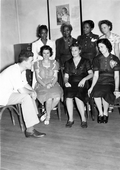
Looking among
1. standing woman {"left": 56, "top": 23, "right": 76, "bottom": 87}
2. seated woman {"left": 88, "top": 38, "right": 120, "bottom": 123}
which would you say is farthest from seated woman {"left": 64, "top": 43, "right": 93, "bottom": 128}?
standing woman {"left": 56, "top": 23, "right": 76, "bottom": 87}

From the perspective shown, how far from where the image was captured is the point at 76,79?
3209 millimetres

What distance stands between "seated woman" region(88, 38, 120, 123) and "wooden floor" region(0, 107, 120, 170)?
0.30 meters

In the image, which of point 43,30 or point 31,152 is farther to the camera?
point 43,30

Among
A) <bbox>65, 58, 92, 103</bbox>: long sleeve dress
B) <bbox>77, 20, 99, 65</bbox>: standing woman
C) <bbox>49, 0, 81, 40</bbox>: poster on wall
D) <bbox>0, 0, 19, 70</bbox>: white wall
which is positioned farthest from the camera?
<bbox>0, 0, 19, 70</bbox>: white wall

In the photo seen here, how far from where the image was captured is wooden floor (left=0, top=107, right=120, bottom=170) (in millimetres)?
1957

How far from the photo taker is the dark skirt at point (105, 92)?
9.65 ft

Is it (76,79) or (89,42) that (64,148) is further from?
(89,42)

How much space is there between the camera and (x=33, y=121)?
2.62 meters

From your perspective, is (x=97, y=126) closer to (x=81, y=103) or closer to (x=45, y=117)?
(x=81, y=103)

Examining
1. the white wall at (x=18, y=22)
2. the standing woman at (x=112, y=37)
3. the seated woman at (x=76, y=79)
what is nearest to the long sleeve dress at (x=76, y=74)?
the seated woman at (x=76, y=79)

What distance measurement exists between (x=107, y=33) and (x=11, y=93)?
77.2 inches

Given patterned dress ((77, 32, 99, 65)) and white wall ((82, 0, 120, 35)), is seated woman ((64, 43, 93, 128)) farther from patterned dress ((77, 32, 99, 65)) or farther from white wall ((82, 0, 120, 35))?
white wall ((82, 0, 120, 35))

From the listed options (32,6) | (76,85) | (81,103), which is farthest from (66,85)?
(32,6)

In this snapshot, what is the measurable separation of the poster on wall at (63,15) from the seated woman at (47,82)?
155 centimetres
